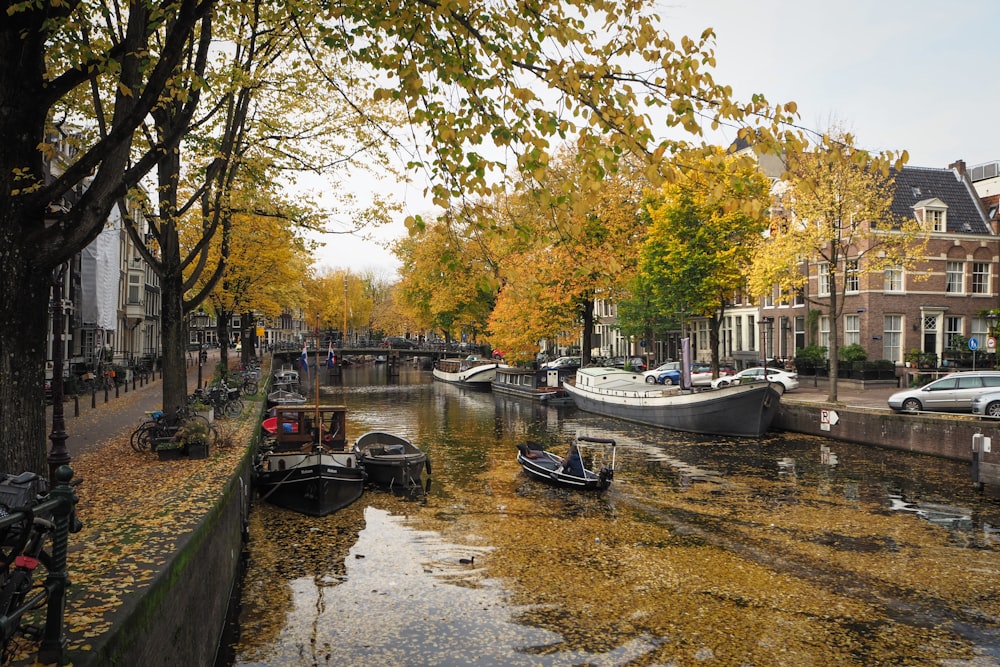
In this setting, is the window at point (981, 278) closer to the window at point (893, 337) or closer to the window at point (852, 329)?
the window at point (893, 337)

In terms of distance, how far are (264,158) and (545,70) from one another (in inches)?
569

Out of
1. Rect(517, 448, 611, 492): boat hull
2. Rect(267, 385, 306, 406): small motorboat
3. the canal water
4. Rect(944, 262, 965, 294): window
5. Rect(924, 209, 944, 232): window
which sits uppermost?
Rect(924, 209, 944, 232): window

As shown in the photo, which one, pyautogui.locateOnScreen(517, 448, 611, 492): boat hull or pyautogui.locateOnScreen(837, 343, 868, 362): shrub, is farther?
pyautogui.locateOnScreen(837, 343, 868, 362): shrub

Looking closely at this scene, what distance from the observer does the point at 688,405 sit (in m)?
30.9

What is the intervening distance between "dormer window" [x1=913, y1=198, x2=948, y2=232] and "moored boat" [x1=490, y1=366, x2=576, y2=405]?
77.0 feet

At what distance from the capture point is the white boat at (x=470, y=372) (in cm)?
5644

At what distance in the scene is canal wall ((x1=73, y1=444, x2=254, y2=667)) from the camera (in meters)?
5.63

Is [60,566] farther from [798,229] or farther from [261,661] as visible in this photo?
[798,229]

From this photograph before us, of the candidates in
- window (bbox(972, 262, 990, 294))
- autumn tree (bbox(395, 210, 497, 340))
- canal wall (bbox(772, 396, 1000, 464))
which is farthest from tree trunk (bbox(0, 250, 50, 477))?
window (bbox(972, 262, 990, 294))

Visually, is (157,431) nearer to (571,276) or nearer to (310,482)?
(310,482)

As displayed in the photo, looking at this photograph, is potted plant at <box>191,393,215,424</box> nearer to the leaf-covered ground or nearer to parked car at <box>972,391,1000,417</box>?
the leaf-covered ground

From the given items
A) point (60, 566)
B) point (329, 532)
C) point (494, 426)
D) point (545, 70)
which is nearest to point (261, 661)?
point (60, 566)

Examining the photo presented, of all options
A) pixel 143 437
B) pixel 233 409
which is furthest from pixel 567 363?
pixel 143 437

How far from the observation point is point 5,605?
489 centimetres
